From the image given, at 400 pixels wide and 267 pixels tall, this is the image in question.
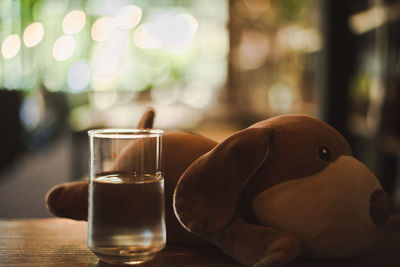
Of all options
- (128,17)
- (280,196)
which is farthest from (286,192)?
(128,17)

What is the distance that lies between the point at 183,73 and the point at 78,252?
224 inches

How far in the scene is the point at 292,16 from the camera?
14.5ft

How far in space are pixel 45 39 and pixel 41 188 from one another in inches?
80.6

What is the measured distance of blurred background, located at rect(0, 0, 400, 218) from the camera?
2.35 metres

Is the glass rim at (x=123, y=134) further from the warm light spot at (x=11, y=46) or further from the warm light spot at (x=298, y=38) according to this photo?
the warm light spot at (x=11, y=46)

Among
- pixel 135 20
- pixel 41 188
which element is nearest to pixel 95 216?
pixel 41 188

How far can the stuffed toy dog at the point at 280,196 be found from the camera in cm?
50

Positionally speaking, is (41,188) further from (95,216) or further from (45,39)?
(95,216)

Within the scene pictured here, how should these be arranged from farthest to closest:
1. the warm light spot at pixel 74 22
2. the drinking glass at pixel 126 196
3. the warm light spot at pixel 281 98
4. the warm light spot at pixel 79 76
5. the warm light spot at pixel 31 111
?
the warm light spot at pixel 74 22 < the warm light spot at pixel 79 76 < the warm light spot at pixel 281 98 < the warm light spot at pixel 31 111 < the drinking glass at pixel 126 196

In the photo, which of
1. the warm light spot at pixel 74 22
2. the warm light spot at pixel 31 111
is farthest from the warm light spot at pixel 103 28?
the warm light spot at pixel 31 111

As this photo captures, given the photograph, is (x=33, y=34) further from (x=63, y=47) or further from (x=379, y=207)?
(x=379, y=207)

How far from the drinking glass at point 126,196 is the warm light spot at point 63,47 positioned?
4380 millimetres

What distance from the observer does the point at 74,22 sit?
4.95 metres

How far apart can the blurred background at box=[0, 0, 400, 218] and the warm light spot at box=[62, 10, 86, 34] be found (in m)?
0.01
